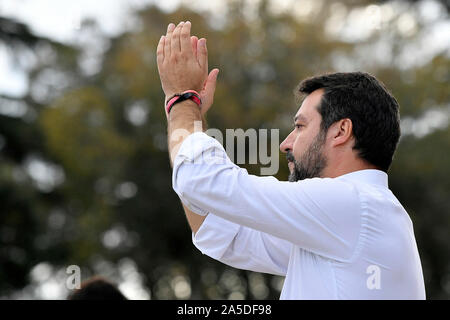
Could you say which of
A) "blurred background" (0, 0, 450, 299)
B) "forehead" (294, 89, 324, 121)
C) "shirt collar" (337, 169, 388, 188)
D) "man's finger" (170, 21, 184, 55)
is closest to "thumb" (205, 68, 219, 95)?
"man's finger" (170, 21, 184, 55)

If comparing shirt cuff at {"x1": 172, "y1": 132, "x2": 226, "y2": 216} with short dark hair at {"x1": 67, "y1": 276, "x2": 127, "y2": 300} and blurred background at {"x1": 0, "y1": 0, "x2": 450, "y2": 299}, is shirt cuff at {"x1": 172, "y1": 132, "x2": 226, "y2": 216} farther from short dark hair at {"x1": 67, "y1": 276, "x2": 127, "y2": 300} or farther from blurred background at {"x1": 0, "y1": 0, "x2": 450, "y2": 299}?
blurred background at {"x1": 0, "y1": 0, "x2": 450, "y2": 299}

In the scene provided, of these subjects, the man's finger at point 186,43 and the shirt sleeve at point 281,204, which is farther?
Answer: the man's finger at point 186,43

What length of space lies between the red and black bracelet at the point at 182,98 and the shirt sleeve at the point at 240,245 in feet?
1.90

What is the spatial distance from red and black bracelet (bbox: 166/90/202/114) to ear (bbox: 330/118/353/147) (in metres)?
0.56

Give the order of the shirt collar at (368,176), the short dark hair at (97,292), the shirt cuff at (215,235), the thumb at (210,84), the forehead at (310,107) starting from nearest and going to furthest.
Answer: the shirt collar at (368,176) → the forehead at (310,107) → the thumb at (210,84) → the shirt cuff at (215,235) → the short dark hair at (97,292)

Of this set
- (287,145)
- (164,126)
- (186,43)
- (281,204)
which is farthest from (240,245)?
(164,126)

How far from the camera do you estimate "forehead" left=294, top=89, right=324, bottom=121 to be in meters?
3.07

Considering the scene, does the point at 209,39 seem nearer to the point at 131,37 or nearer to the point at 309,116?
the point at 131,37

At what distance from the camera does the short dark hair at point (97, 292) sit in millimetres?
4434

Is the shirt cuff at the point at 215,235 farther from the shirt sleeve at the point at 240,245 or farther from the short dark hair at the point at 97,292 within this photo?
the short dark hair at the point at 97,292

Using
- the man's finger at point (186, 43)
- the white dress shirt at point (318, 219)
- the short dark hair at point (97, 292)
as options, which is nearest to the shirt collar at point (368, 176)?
the white dress shirt at point (318, 219)

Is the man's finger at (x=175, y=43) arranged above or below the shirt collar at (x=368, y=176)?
above

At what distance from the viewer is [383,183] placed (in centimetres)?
297

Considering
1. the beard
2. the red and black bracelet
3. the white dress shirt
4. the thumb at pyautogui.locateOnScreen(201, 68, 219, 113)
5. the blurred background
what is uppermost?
the blurred background
